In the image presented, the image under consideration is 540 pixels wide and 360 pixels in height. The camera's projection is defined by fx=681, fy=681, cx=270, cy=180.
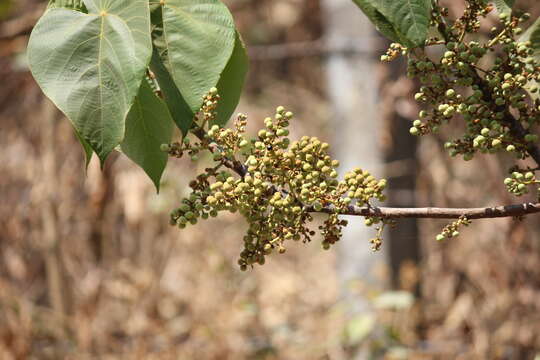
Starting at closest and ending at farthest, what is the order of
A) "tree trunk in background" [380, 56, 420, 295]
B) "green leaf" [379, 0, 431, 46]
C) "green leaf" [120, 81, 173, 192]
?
"green leaf" [379, 0, 431, 46] → "green leaf" [120, 81, 173, 192] → "tree trunk in background" [380, 56, 420, 295]

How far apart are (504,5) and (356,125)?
216 cm

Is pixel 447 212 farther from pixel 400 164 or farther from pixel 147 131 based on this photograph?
pixel 400 164

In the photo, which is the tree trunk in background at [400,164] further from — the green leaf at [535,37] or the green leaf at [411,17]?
the green leaf at [411,17]

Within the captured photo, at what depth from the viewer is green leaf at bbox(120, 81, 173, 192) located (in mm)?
868

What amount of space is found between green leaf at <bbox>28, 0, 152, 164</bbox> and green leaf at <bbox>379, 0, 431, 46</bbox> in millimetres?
280

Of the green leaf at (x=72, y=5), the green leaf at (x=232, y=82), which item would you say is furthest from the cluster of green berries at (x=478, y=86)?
the green leaf at (x=72, y=5)

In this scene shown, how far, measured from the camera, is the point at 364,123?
2.98m

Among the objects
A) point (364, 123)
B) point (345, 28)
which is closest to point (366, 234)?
point (364, 123)

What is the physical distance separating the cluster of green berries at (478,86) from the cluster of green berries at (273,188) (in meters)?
0.11

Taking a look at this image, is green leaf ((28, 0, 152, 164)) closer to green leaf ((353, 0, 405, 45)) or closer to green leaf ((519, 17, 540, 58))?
green leaf ((353, 0, 405, 45))

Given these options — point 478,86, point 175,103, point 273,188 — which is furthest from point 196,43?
point 478,86

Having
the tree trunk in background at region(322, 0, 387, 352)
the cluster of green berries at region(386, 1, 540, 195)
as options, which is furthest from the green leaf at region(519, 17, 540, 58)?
the tree trunk in background at region(322, 0, 387, 352)

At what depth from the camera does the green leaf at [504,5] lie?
838 millimetres

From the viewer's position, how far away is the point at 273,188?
2.65 feet
